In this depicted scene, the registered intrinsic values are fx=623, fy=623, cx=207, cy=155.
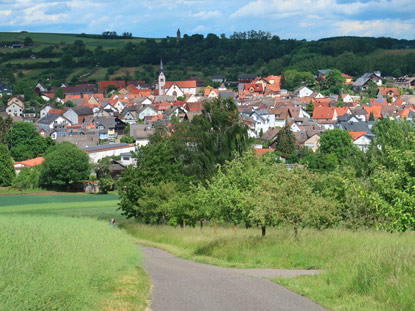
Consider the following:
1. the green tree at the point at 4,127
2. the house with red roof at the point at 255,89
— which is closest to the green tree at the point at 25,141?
the green tree at the point at 4,127

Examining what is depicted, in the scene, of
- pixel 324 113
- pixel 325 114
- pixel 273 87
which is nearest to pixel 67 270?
pixel 325 114

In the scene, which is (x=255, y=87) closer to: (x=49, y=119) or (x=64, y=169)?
(x=49, y=119)

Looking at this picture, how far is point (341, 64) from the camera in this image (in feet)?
611

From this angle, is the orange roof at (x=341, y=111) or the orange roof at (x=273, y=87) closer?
the orange roof at (x=341, y=111)

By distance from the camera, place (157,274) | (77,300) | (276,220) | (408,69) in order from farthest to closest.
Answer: (408,69), (276,220), (157,274), (77,300)

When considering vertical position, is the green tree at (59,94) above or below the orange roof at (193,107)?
above

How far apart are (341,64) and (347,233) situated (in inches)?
6893

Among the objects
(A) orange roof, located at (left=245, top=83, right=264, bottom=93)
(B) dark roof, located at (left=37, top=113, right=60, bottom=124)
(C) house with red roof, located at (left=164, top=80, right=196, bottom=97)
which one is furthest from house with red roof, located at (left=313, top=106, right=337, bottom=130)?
(C) house with red roof, located at (left=164, top=80, right=196, bottom=97)

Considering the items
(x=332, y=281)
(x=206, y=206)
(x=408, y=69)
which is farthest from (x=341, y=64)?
(x=332, y=281)

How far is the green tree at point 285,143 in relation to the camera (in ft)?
271

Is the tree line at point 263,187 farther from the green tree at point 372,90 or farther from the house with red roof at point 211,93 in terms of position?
the house with red roof at point 211,93

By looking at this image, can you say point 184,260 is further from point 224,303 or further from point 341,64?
point 341,64

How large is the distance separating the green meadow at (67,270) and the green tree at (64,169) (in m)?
50.5

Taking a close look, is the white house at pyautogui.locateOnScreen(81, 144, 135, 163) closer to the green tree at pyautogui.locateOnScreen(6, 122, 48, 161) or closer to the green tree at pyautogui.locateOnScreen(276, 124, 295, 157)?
the green tree at pyautogui.locateOnScreen(6, 122, 48, 161)
